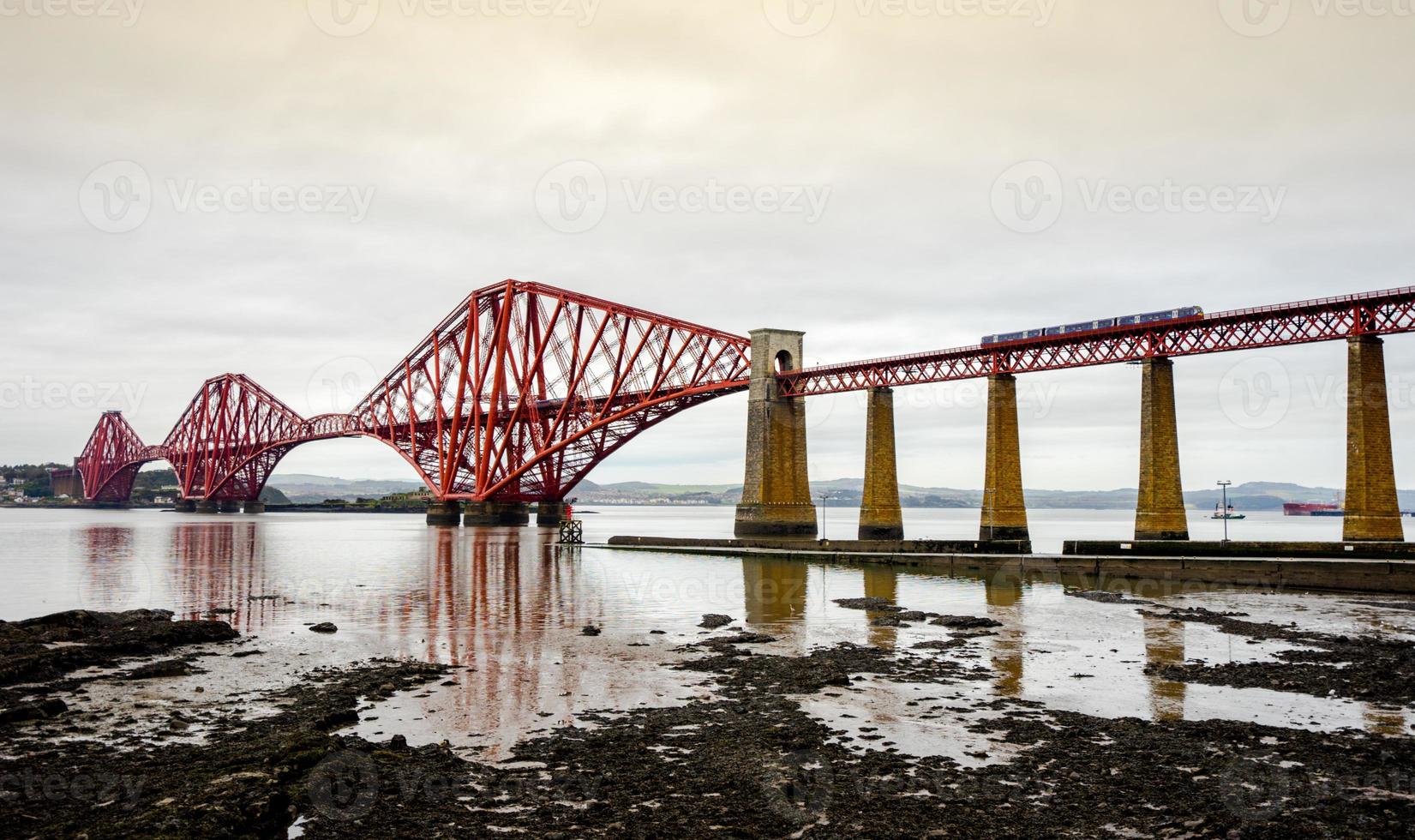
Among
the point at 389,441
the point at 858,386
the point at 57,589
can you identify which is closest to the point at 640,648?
the point at 57,589

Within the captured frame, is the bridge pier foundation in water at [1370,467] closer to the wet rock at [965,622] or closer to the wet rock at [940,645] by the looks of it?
the wet rock at [965,622]

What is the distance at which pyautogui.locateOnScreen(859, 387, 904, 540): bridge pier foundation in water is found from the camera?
6431 centimetres

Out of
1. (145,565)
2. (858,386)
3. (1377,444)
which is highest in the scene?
(858,386)

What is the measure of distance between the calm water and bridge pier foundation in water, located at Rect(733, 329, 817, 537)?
53.8ft

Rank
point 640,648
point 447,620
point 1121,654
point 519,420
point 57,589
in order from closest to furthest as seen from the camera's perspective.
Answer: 1. point 1121,654
2. point 640,648
3. point 447,620
4. point 57,589
5. point 519,420

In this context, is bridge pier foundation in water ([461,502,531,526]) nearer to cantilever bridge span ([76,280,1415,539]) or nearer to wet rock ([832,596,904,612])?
cantilever bridge span ([76,280,1415,539])

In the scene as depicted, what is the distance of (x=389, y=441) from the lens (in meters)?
130

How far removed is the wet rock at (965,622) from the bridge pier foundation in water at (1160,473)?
26.3 m

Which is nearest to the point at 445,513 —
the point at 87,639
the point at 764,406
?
the point at 764,406

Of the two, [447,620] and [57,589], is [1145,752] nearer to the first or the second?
[447,620]

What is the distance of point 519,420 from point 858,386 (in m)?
52.0

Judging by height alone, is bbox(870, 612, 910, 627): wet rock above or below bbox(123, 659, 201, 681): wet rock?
below

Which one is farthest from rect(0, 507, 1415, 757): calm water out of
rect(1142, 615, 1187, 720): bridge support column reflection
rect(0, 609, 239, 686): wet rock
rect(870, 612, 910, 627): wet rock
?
rect(0, 609, 239, 686): wet rock

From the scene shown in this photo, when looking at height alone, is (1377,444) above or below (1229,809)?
above
